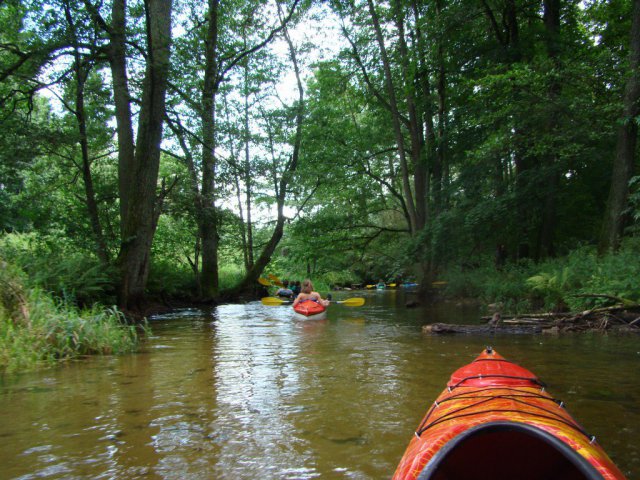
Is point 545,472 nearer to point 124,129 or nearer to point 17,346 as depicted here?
point 17,346

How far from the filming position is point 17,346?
536 centimetres

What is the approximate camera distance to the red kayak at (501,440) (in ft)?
5.52

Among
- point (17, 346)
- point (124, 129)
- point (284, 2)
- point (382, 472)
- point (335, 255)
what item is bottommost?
point (382, 472)

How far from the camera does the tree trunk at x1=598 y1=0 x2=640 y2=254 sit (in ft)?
28.0

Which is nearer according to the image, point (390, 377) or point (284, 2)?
point (390, 377)

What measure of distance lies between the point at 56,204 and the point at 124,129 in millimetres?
3807

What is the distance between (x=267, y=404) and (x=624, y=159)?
8.92 m

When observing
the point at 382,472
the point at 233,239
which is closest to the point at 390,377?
the point at 382,472

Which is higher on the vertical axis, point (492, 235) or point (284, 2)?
point (284, 2)

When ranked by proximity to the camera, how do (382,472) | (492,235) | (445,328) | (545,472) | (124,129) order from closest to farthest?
(545,472), (382,472), (445,328), (124,129), (492,235)

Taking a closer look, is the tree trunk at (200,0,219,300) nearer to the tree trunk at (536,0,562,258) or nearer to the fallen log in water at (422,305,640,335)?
the fallen log in water at (422,305,640,335)

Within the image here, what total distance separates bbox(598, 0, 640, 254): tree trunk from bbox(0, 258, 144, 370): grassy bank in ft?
31.0

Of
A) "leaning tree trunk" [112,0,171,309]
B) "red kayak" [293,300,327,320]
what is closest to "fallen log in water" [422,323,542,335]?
"red kayak" [293,300,327,320]

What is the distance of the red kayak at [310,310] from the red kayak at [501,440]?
28.1 ft
